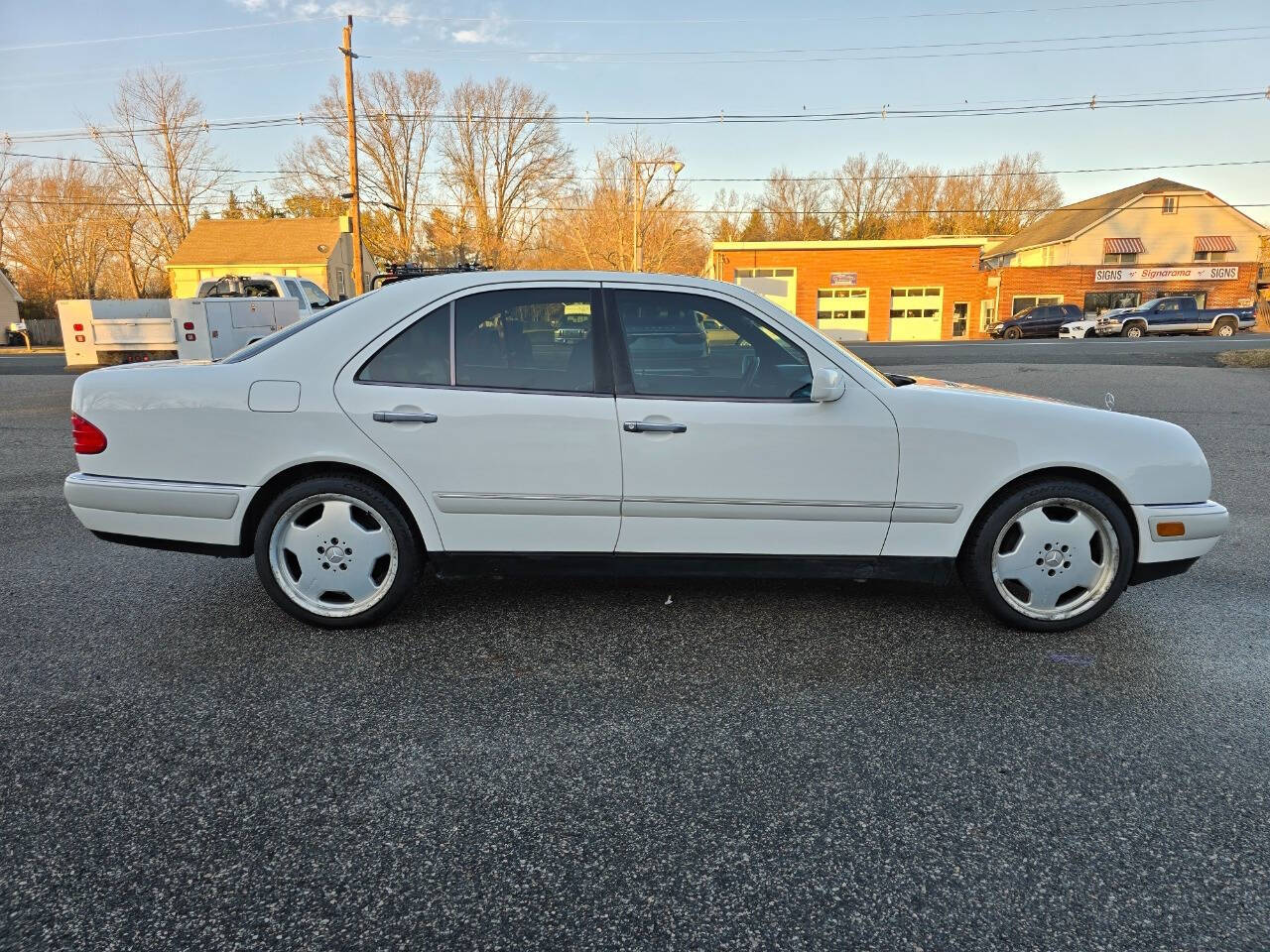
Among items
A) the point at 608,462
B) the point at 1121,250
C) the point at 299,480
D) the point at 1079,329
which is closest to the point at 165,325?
the point at 299,480

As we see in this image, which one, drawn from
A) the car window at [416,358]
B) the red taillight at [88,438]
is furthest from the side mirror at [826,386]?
the red taillight at [88,438]

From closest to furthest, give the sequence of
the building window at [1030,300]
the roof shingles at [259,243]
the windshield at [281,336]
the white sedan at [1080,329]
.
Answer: the windshield at [281,336], the white sedan at [1080,329], the roof shingles at [259,243], the building window at [1030,300]

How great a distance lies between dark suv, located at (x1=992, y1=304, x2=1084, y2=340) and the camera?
125ft

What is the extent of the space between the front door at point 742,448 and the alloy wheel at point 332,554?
1.08 m

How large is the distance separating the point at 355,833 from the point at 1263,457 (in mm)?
9031

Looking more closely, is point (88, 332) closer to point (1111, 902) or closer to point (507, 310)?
point (507, 310)

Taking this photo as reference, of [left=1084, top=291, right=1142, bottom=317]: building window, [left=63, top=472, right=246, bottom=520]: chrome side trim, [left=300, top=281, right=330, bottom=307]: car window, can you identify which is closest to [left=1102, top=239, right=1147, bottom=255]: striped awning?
[left=1084, top=291, right=1142, bottom=317]: building window

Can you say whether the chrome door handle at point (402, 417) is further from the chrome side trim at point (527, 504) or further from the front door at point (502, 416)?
the chrome side trim at point (527, 504)

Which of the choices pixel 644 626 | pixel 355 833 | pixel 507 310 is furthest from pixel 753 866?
pixel 507 310

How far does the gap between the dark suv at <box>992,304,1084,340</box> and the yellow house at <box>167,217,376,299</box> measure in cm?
3368

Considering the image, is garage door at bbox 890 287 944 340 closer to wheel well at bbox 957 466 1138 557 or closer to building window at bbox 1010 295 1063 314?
building window at bbox 1010 295 1063 314

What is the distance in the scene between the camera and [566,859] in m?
2.08

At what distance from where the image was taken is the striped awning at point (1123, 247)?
46062 millimetres

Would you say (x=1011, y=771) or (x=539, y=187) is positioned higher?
(x=539, y=187)
